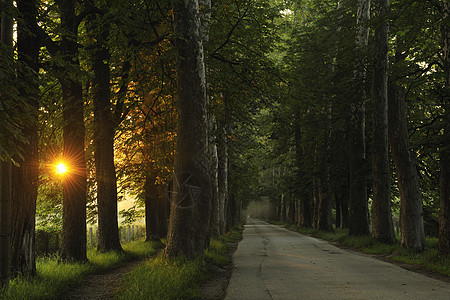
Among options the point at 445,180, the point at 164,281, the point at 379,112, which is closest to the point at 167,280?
the point at 164,281

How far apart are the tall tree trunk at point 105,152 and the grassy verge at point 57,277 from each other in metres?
0.75

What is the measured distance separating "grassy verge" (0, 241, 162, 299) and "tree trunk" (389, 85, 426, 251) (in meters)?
9.49

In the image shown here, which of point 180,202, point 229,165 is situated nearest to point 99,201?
point 180,202

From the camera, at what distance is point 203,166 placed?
10.1 m

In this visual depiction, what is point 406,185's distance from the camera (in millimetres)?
14211

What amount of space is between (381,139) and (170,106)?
28.2ft

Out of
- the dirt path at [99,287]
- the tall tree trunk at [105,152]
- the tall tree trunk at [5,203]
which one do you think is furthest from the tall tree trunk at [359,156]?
the tall tree trunk at [5,203]

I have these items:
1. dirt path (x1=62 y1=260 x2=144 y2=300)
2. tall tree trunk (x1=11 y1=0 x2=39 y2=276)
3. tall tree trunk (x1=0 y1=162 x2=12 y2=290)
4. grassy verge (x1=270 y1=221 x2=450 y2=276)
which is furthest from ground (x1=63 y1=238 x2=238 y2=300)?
grassy verge (x1=270 y1=221 x2=450 y2=276)

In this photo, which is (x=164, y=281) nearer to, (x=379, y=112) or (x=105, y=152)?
(x=105, y=152)

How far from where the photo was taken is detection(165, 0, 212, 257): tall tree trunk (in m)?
9.86

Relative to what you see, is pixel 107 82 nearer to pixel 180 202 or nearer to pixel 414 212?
pixel 180 202

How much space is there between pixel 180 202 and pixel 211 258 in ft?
7.70

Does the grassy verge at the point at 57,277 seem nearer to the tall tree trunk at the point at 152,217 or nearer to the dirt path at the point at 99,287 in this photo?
the dirt path at the point at 99,287

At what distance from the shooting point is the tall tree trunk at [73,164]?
10844 mm
